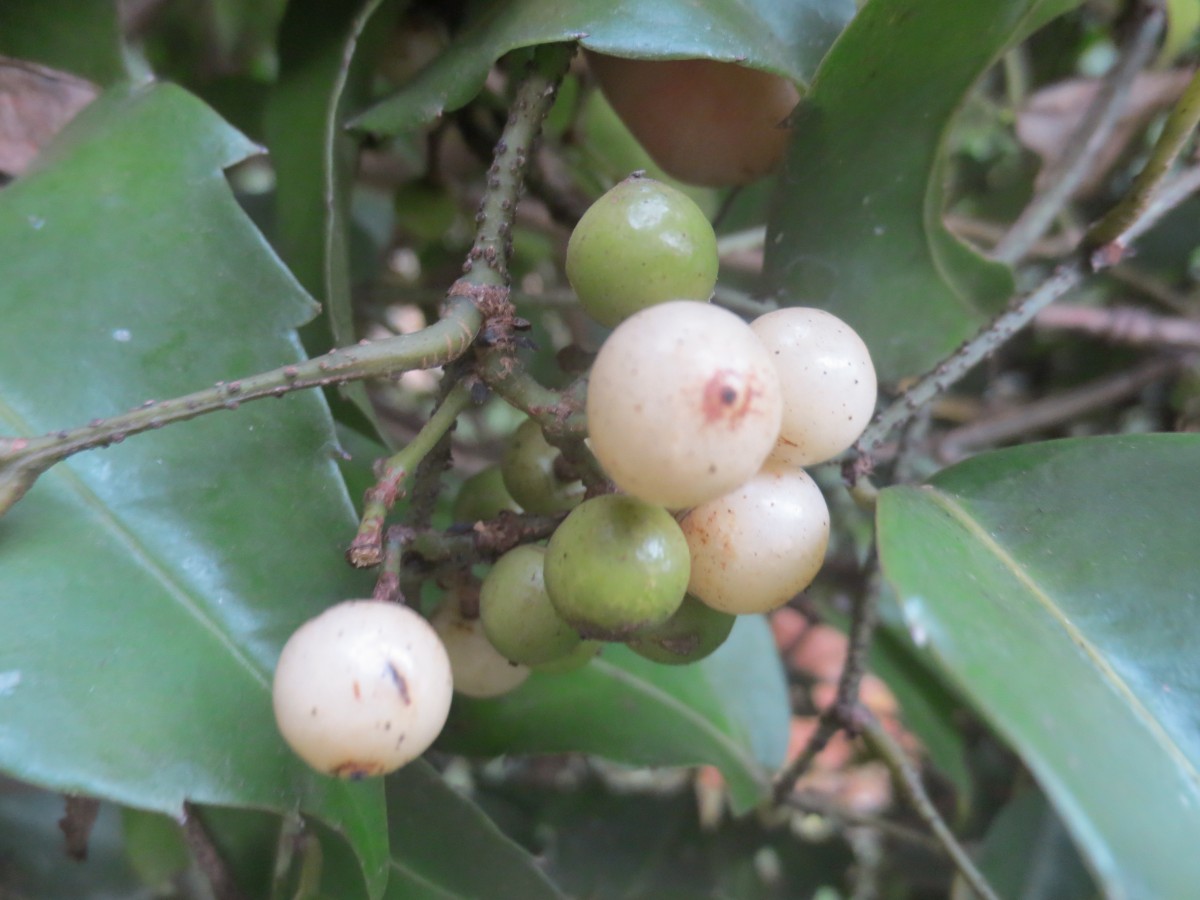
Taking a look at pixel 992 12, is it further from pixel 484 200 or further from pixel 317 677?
pixel 317 677

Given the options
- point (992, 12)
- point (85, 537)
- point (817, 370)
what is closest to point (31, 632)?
point (85, 537)

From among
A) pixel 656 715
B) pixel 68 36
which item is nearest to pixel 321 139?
pixel 68 36

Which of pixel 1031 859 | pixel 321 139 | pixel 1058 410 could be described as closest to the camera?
pixel 321 139

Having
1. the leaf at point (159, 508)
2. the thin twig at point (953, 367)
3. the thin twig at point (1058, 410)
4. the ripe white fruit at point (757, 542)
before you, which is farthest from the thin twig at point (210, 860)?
the thin twig at point (1058, 410)

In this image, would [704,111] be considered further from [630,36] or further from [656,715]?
[656,715]

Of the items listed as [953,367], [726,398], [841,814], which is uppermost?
[726,398]

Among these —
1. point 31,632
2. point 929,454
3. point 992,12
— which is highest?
point 992,12

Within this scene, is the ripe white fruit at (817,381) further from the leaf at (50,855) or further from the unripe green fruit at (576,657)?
the leaf at (50,855)
